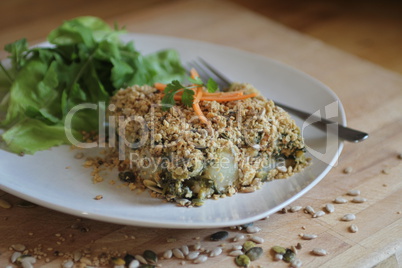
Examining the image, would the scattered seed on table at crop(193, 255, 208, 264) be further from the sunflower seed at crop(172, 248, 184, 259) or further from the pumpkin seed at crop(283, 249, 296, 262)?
the pumpkin seed at crop(283, 249, 296, 262)

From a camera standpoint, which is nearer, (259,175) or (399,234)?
(399,234)

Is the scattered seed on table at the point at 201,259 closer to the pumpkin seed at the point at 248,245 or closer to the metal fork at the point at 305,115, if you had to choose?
the pumpkin seed at the point at 248,245

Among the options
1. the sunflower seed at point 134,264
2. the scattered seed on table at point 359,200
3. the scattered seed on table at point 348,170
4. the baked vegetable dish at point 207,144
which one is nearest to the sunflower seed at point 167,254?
the sunflower seed at point 134,264

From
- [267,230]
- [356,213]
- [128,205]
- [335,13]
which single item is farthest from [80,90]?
[335,13]

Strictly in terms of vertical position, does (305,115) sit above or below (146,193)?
above

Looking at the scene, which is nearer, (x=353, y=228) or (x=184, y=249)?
(x=184, y=249)

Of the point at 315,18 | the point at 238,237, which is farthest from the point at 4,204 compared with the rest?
the point at 315,18

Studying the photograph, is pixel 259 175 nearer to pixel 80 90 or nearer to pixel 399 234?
pixel 399 234

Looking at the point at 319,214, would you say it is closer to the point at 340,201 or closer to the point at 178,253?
the point at 340,201

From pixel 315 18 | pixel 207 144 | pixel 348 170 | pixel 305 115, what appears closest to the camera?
pixel 207 144
